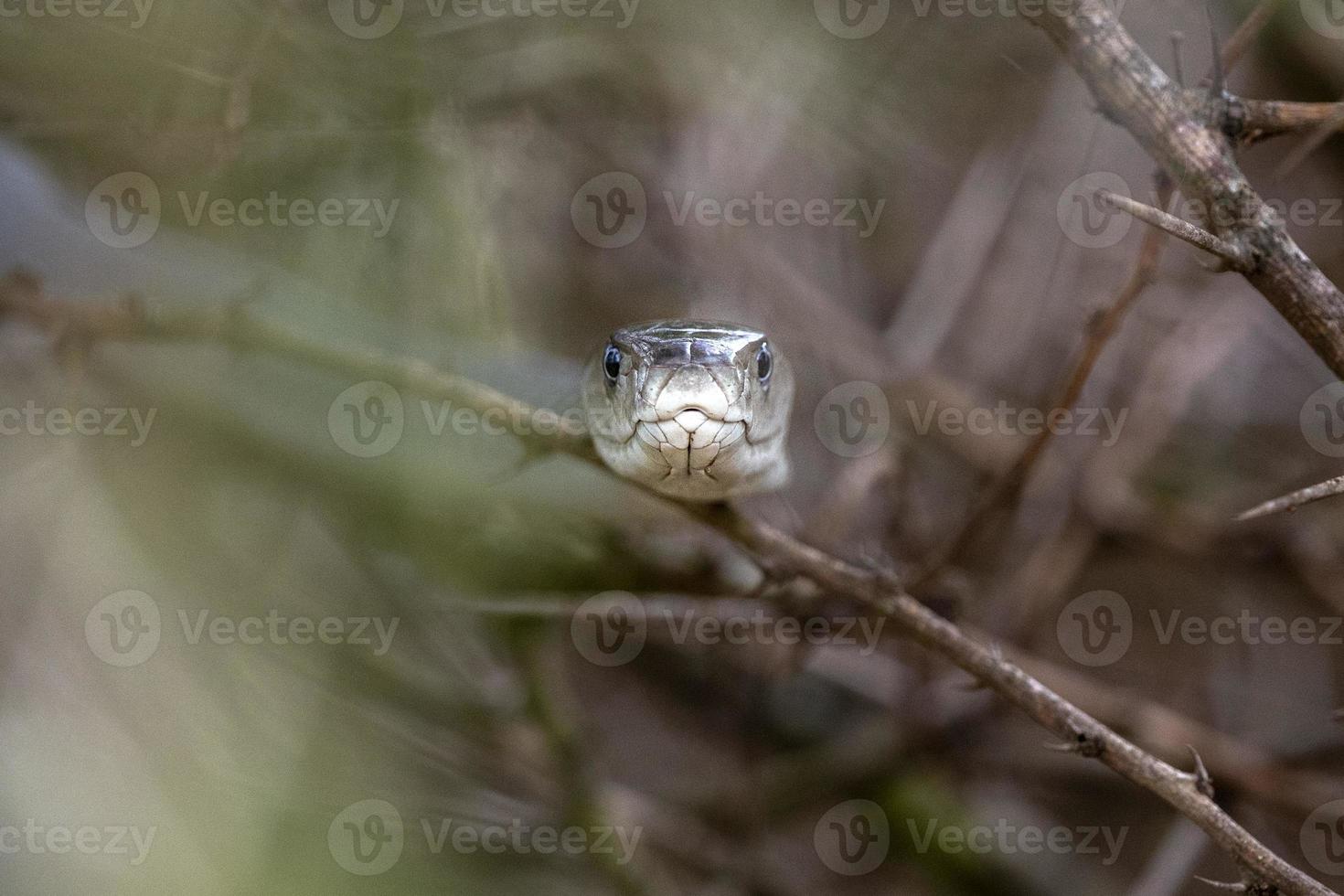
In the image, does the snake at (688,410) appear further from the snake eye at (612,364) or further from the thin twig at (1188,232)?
the thin twig at (1188,232)

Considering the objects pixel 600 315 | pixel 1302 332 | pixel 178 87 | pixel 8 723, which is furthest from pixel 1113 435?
pixel 8 723

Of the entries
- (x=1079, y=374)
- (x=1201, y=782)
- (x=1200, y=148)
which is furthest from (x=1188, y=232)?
(x=1201, y=782)

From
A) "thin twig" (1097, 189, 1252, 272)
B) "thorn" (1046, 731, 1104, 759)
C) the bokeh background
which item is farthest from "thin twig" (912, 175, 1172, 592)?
"thorn" (1046, 731, 1104, 759)

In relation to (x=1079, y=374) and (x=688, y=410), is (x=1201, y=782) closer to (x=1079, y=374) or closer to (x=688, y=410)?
(x=1079, y=374)

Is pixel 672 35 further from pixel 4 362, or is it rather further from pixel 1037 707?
pixel 1037 707

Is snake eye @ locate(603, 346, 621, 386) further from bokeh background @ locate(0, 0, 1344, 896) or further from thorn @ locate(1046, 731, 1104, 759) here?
thorn @ locate(1046, 731, 1104, 759)

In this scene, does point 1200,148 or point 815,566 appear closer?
point 1200,148
